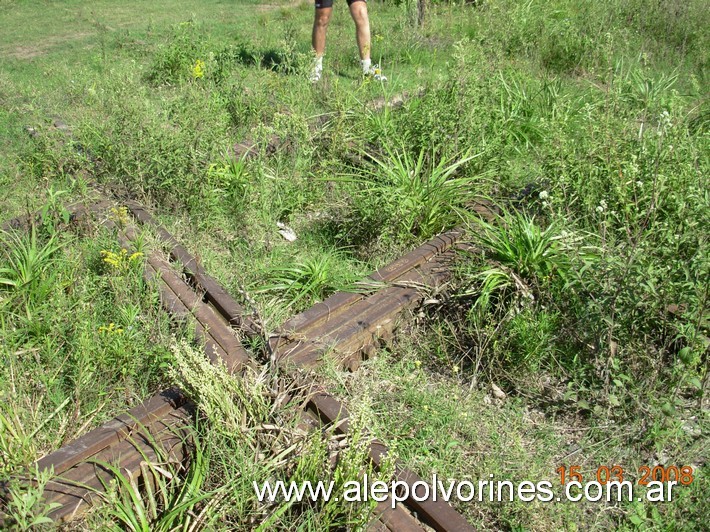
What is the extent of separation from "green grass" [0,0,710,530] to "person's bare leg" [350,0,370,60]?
52 cm

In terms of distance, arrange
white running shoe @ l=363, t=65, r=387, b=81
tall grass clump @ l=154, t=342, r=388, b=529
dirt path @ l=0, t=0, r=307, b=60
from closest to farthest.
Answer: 1. tall grass clump @ l=154, t=342, r=388, b=529
2. white running shoe @ l=363, t=65, r=387, b=81
3. dirt path @ l=0, t=0, r=307, b=60

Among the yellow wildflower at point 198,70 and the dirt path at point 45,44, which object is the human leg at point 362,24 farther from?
the dirt path at point 45,44

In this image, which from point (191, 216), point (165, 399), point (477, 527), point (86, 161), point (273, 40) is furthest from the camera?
point (273, 40)

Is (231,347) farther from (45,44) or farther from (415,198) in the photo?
(45,44)

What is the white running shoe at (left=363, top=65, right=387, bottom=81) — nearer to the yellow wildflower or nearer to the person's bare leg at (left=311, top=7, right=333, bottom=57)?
the person's bare leg at (left=311, top=7, right=333, bottom=57)

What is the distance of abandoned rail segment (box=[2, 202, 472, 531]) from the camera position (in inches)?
102

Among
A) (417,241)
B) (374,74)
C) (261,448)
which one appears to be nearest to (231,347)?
(261,448)

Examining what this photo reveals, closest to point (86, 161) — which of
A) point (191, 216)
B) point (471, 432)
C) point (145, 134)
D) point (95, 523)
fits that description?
point (145, 134)

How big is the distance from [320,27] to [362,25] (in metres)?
0.44

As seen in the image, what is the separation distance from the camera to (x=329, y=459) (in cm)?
264

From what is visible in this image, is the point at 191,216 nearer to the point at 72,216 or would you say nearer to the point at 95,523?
the point at 72,216

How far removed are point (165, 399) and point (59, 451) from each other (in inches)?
19.5
